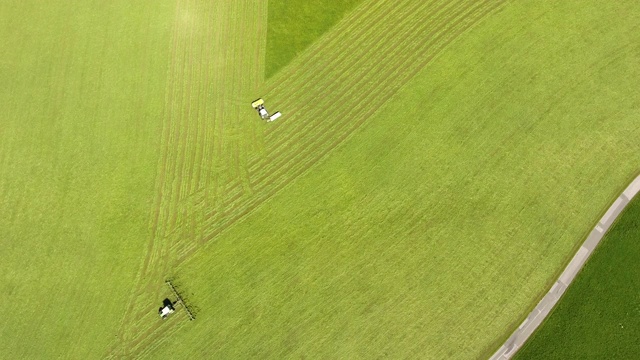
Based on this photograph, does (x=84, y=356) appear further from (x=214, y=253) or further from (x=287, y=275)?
(x=287, y=275)

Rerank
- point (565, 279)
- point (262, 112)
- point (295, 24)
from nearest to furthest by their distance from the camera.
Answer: point (565, 279)
point (262, 112)
point (295, 24)

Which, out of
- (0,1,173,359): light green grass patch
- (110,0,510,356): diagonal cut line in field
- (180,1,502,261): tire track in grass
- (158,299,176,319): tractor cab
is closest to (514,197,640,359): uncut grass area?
(180,1,502,261): tire track in grass

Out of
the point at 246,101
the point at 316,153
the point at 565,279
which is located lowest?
the point at 565,279

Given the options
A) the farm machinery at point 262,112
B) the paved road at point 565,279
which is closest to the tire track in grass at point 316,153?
the farm machinery at point 262,112

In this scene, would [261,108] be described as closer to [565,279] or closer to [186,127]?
[186,127]

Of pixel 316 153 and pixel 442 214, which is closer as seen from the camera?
pixel 442 214

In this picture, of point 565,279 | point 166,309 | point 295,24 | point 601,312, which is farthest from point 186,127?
point 601,312

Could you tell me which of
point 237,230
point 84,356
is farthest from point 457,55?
point 84,356
